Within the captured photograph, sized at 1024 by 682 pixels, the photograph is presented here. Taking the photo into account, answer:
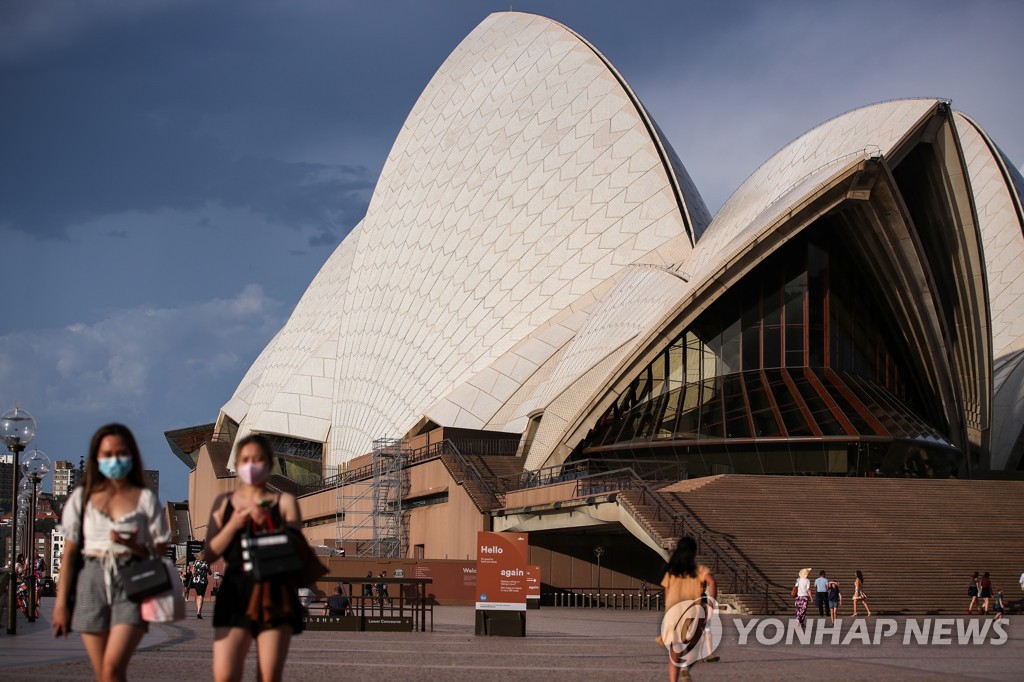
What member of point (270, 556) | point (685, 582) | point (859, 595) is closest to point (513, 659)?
point (685, 582)

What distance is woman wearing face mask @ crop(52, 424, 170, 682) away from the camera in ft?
18.1

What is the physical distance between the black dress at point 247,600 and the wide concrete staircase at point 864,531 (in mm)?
17200

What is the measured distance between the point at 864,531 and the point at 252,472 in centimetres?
2218

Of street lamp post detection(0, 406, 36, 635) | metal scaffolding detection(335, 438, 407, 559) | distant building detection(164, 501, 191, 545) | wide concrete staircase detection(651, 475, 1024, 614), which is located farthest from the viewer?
distant building detection(164, 501, 191, 545)

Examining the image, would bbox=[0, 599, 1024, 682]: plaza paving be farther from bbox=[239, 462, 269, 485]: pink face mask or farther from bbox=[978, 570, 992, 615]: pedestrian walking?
bbox=[978, 570, 992, 615]: pedestrian walking

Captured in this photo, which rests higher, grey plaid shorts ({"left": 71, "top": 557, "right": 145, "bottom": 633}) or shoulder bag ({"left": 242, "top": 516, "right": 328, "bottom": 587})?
shoulder bag ({"left": 242, "top": 516, "right": 328, "bottom": 587})

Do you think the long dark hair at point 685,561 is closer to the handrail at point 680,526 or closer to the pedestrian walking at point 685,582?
the pedestrian walking at point 685,582

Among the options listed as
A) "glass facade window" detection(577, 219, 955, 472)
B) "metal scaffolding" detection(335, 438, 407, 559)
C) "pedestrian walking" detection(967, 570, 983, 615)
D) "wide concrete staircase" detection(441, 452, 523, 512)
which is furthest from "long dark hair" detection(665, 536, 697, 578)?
"metal scaffolding" detection(335, 438, 407, 559)

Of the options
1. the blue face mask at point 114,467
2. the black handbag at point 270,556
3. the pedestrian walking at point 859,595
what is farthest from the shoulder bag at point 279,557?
the pedestrian walking at point 859,595

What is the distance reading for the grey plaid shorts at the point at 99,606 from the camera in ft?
18.1

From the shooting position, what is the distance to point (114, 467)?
564cm

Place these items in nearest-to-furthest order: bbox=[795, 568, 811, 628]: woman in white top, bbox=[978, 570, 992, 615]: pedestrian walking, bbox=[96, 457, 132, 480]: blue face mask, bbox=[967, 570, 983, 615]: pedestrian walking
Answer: bbox=[96, 457, 132, 480]: blue face mask < bbox=[795, 568, 811, 628]: woman in white top < bbox=[978, 570, 992, 615]: pedestrian walking < bbox=[967, 570, 983, 615]: pedestrian walking

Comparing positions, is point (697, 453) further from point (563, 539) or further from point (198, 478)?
point (198, 478)

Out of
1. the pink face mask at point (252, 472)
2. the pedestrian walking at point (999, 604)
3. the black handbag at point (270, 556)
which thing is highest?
the pink face mask at point (252, 472)
